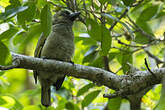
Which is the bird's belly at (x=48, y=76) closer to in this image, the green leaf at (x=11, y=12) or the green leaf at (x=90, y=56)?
the green leaf at (x=90, y=56)

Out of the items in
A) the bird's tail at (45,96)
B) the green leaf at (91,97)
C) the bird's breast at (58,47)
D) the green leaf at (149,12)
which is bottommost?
the bird's tail at (45,96)

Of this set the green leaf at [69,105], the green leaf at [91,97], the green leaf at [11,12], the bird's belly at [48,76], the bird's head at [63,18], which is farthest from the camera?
the bird's head at [63,18]

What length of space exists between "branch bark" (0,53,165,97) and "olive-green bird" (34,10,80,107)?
3.20 feet

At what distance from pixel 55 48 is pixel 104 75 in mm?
1185

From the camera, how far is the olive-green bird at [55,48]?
3520 millimetres

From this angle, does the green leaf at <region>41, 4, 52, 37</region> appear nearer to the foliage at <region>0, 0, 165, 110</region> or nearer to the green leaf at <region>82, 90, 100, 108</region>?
the foliage at <region>0, 0, 165, 110</region>

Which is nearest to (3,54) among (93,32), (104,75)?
(93,32)

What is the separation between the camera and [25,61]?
230cm

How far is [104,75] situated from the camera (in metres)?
2.51

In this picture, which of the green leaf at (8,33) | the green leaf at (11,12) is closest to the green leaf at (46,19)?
the green leaf at (11,12)

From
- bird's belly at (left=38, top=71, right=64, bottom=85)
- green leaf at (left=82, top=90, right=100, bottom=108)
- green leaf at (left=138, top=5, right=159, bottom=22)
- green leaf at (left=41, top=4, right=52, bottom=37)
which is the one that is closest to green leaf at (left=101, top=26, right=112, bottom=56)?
green leaf at (left=41, top=4, right=52, bottom=37)

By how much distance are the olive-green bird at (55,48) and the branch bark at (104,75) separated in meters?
0.97

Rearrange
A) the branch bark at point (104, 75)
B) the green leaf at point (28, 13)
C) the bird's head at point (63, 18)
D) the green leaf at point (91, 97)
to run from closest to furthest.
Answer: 1. the green leaf at point (28, 13)
2. the branch bark at point (104, 75)
3. the green leaf at point (91, 97)
4. the bird's head at point (63, 18)

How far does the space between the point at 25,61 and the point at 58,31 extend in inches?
56.8
